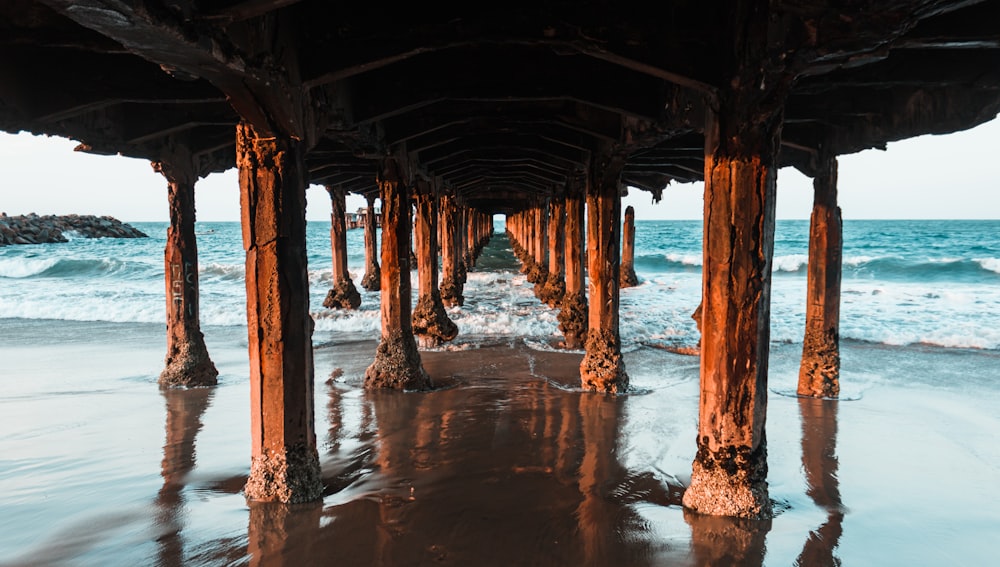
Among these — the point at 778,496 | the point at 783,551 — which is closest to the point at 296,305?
the point at 783,551

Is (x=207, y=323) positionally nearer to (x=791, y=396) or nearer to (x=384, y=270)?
(x=384, y=270)

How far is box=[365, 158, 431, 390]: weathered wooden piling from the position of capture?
7020 mm

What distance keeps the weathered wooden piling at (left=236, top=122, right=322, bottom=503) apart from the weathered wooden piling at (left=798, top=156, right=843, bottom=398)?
18.6ft

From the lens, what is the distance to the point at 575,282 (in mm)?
10734

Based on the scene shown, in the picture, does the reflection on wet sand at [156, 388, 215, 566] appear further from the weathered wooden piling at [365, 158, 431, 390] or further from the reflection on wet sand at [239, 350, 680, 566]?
the weathered wooden piling at [365, 158, 431, 390]

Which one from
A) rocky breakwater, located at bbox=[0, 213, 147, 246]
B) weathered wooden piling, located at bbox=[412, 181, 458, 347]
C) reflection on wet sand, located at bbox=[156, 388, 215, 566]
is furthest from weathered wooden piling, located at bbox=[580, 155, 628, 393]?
rocky breakwater, located at bbox=[0, 213, 147, 246]

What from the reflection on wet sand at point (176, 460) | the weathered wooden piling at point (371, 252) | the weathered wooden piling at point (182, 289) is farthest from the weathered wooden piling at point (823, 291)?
the weathered wooden piling at point (371, 252)

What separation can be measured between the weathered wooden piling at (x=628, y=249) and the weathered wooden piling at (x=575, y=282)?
8.59 meters

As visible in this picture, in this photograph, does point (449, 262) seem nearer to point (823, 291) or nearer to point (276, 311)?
point (823, 291)

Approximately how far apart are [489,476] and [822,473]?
8.78 ft

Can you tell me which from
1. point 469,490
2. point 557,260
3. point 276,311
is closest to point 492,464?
point 469,490

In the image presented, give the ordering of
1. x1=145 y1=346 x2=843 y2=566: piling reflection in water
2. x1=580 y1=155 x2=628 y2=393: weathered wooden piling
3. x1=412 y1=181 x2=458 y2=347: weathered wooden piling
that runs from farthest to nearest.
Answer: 1. x1=412 y1=181 x2=458 y2=347: weathered wooden piling
2. x1=580 y1=155 x2=628 y2=393: weathered wooden piling
3. x1=145 y1=346 x2=843 y2=566: piling reflection in water

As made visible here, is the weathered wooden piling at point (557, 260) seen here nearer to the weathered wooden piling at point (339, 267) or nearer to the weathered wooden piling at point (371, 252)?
the weathered wooden piling at point (339, 267)

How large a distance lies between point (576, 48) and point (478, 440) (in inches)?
136
